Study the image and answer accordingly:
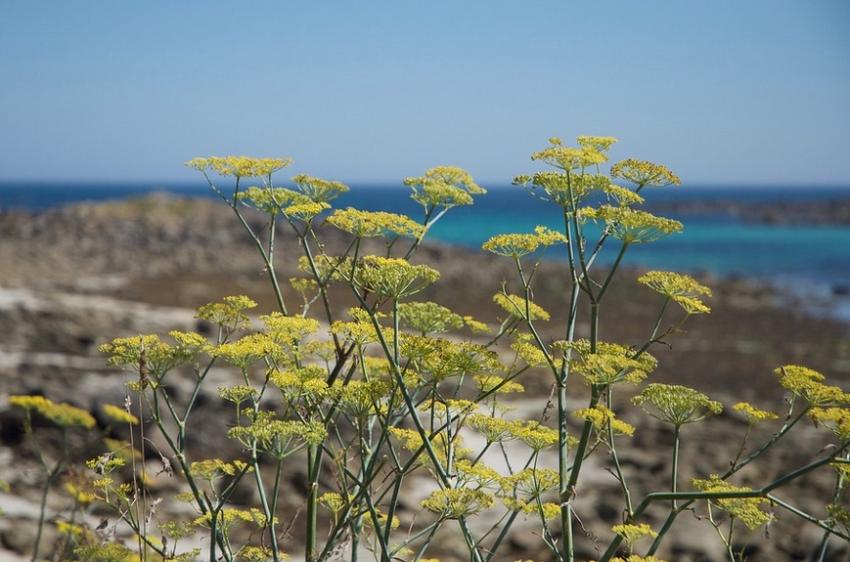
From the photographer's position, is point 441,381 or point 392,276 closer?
point 392,276

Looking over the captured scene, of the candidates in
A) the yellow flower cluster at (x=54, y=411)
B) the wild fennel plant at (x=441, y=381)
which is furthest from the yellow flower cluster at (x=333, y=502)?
the yellow flower cluster at (x=54, y=411)

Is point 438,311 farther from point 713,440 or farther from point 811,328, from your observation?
point 811,328

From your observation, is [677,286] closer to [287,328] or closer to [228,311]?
[287,328]

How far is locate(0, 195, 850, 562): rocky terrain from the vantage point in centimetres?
873

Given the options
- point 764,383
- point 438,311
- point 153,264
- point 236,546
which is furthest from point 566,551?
point 153,264

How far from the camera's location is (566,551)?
2.62 meters

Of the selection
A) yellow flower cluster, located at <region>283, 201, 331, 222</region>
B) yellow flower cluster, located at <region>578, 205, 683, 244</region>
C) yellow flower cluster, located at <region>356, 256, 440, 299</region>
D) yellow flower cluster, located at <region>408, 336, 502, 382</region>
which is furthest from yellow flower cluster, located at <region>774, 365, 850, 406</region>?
yellow flower cluster, located at <region>283, 201, 331, 222</region>

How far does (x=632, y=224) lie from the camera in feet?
9.05

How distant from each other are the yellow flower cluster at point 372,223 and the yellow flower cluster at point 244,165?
1.54ft

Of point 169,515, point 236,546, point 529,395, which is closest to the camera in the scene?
point 236,546

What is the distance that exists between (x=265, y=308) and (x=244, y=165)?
713 inches

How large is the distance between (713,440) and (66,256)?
25.6 metres

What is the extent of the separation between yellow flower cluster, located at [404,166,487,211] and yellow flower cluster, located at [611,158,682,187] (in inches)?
24.7

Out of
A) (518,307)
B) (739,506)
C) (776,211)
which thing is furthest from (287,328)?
(776,211)
